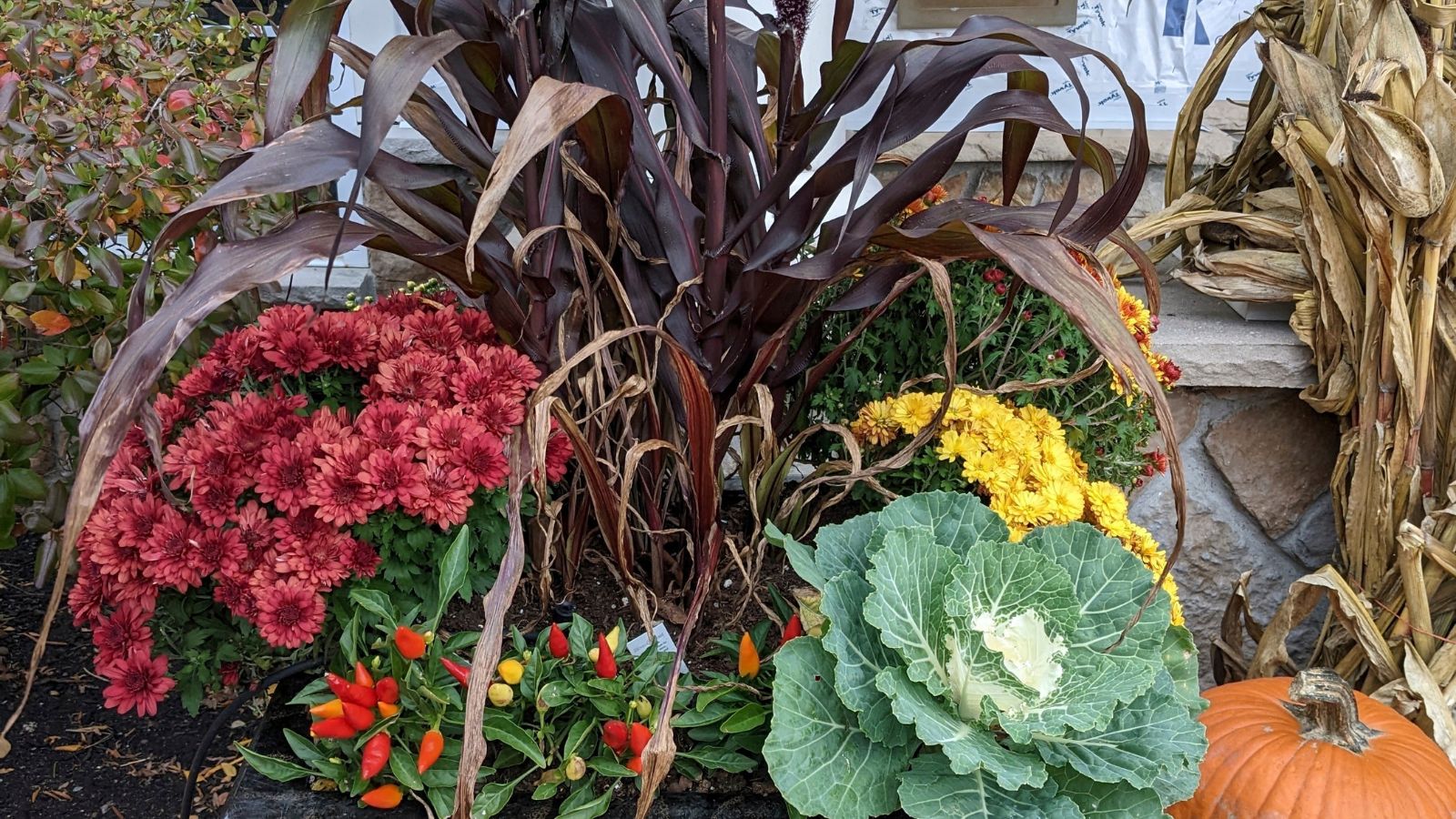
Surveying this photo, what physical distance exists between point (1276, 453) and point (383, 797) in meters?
1.66

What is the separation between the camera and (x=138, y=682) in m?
1.19

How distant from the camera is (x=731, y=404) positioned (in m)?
1.40

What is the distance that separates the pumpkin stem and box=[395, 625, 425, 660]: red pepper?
1.09 metres

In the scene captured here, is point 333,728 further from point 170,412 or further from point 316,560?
point 170,412

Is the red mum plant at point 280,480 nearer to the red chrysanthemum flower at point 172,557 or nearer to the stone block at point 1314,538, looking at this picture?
the red chrysanthemum flower at point 172,557

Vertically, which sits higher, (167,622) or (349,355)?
(349,355)

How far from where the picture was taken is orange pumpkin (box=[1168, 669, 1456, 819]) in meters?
1.33

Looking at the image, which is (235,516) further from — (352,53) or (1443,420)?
(1443,420)

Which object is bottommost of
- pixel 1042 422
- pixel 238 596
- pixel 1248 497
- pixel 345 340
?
pixel 1248 497

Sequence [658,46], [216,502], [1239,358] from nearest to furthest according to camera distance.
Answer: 1. [216,502]
2. [658,46]
3. [1239,358]

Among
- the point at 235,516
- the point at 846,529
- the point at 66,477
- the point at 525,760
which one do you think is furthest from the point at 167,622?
the point at 846,529

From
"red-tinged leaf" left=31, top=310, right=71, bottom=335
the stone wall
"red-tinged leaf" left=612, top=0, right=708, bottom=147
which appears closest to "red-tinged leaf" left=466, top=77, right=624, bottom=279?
"red-tinged leaf" left=612, top=0, right=708, bottom=147

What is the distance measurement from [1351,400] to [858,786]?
4.06 feet

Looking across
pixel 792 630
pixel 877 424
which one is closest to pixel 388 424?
pixel 792 630
